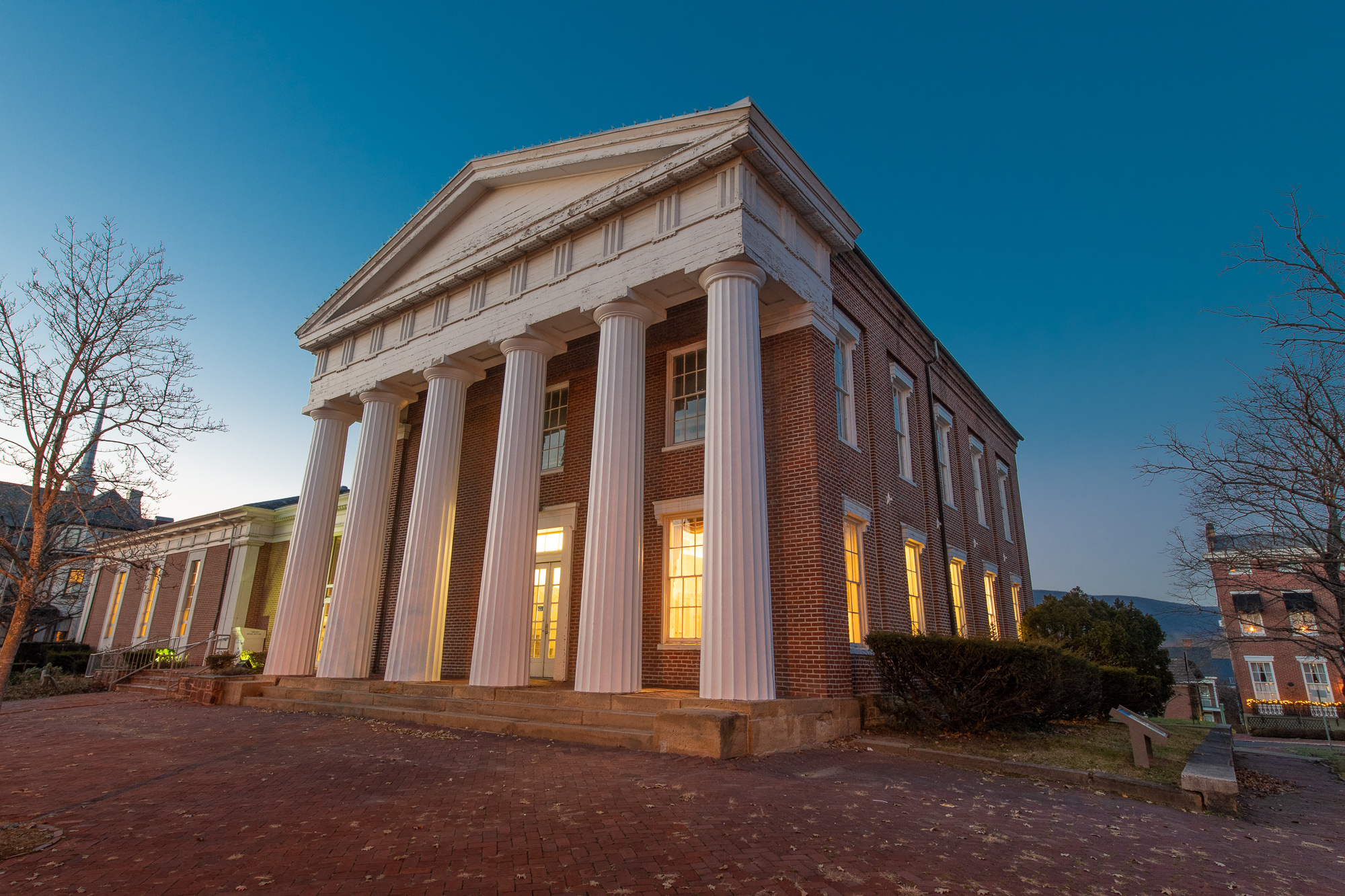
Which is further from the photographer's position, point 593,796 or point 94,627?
point 94,627

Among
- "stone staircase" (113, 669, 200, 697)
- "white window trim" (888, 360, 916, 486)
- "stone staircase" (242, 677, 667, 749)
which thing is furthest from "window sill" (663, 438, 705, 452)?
"stone staircase" (113, 669, 200, 697)

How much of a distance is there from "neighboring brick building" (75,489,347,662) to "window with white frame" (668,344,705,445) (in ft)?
Answer: 54.8

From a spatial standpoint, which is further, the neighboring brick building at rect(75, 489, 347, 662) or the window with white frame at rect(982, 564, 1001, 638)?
the neighboring brick building at rect(75, 489, 347, 662)

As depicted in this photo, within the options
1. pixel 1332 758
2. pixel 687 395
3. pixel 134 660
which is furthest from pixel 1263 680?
pixel 134 660

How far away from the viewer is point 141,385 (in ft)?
32.6

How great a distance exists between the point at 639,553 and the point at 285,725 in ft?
21.1

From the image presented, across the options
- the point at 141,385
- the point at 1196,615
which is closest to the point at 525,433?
the point at 141,385

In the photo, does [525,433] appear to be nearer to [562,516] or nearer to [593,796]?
[562,516]

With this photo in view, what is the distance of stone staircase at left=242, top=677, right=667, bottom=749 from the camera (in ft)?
30.9

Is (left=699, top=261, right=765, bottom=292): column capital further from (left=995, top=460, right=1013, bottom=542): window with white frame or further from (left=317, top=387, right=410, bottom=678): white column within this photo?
(left=995, top=460, right=1013, bottom=542): window with white frame

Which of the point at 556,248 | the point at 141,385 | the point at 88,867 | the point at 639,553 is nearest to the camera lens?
the point at 88,867

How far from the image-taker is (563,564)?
→ 14.7m

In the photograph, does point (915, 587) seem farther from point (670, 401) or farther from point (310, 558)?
point (310, 558)

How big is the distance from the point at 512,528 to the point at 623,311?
4.41m
